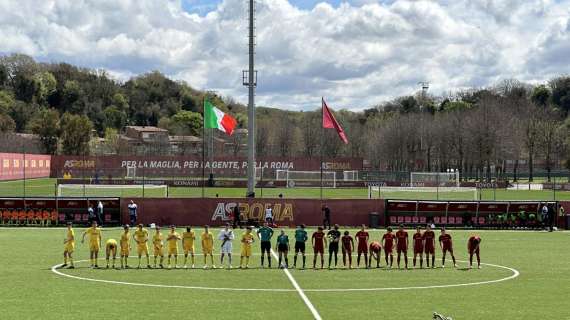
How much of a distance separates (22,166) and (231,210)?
185 feet

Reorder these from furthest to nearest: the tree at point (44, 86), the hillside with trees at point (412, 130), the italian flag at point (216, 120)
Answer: the tree at point (44, 86) → the hillside with trees at point (412, 130) → the italian flag at point (216, 120)

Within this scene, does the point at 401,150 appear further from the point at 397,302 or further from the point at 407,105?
Result: the point at 397,302

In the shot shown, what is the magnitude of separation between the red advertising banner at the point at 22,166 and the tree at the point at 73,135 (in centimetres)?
2794

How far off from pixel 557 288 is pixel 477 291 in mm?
2939

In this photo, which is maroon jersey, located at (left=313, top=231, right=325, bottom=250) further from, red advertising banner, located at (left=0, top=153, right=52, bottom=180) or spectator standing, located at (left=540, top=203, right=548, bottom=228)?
red advertising banner, located at (left=0, top=153, right=52, bottom=180)

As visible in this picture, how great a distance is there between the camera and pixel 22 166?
9975 centimetres

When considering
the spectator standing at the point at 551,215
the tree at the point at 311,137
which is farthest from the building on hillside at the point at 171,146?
the spectator standing at the point at 551,215

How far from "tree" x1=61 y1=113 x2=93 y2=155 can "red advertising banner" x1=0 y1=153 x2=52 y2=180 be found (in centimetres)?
2794

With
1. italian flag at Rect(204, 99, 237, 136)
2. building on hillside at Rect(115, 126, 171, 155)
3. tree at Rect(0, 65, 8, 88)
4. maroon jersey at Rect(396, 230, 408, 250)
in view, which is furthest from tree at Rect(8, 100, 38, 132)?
maroon jersey at Rect(396, 230, 408, 250)

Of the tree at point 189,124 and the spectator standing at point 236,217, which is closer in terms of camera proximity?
the spectator standing at point 236,217

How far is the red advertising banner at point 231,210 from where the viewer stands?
52.2 m

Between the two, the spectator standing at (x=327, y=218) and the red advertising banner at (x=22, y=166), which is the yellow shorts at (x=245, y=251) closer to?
the spectator standing at (x=327, y=218)

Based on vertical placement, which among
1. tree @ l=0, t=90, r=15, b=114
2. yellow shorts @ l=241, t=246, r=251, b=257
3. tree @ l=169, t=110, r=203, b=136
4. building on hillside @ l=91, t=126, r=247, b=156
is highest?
tree @ l=0, t=90, r=15, b=114

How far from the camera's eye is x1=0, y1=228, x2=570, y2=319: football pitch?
19953 millimetres
